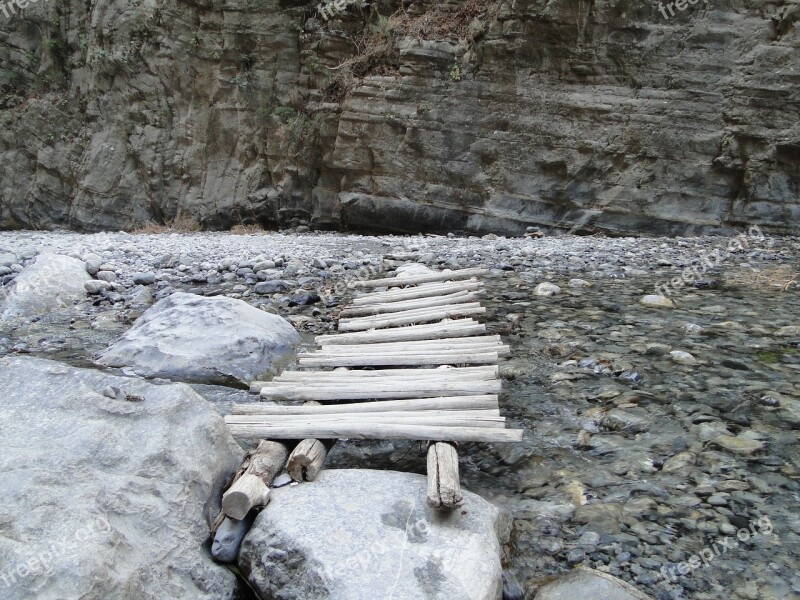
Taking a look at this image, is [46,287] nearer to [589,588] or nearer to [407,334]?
[407,334]

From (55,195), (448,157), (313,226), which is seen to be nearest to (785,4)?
(448,157)

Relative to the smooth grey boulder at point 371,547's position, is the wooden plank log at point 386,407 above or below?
below

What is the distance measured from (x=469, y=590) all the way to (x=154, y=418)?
1.34 m

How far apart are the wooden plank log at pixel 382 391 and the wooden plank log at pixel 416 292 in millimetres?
2262

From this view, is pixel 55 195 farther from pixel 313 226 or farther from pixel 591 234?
pixel 591 234

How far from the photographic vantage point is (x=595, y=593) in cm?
209

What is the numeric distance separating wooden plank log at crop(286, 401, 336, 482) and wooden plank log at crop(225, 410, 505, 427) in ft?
0.72

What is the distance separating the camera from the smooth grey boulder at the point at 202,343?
4.04 meters

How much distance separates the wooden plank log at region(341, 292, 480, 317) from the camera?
214 inches

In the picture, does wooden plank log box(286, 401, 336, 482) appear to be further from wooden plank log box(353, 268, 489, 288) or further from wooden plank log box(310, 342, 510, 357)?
wooden plank log box(353, 268, 489, 288)

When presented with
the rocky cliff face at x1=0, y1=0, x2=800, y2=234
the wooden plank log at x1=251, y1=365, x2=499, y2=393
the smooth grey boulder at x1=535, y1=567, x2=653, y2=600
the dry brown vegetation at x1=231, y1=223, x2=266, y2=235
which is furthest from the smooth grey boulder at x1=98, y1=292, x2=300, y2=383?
the dry brown vegetation at x1=231, y1=223, x2=266, y2=235

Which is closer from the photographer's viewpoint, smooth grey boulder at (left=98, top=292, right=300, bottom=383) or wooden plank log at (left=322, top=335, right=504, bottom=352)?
smooth grey boulder at (left=98, top=292, right=300, bottom=383)

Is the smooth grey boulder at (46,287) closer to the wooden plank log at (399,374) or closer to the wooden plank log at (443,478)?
the wooden plank log at (399,374)

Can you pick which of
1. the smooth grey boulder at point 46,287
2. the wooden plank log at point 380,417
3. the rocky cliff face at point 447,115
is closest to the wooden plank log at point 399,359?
the wooden plank log at point 380,417
